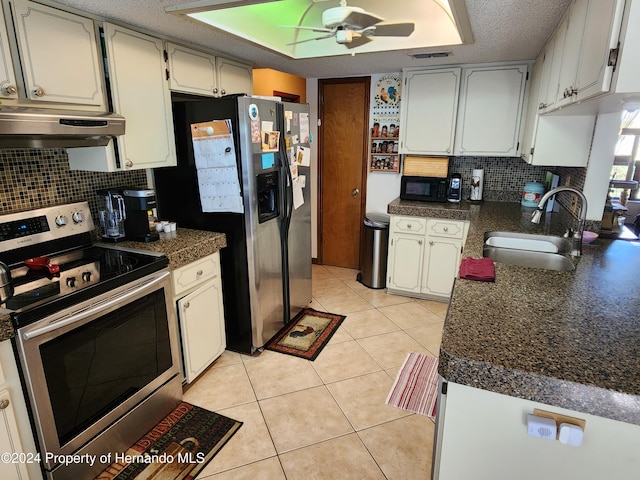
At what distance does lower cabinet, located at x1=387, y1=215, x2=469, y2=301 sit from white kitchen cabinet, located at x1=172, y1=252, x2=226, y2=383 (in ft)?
5.89

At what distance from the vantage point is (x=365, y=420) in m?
2.13

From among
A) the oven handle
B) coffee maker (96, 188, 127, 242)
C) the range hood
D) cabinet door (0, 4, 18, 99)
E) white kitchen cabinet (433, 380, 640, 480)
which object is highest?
cabinet door (0, 4, 18, 99)

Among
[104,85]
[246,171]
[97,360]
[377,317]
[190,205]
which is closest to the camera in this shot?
[97,360]

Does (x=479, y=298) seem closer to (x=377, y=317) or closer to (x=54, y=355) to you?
(x=54, y=355)

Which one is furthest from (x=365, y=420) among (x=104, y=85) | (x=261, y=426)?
(x=104, y=85)

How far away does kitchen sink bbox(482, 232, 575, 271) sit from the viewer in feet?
6.87

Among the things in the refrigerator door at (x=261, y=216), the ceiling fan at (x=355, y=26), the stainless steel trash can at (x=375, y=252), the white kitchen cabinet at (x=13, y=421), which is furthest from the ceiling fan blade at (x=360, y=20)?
the stainless steel trash can at (x=375, y=252)

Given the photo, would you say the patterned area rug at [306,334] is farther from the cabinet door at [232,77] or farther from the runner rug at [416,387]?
the cabinet door at [232,77]

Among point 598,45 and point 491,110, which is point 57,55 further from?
point 491,110

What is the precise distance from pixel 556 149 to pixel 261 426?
248 cm

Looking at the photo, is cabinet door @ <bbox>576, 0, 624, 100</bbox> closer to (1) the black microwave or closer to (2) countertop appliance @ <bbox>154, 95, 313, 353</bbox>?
(2) countertop appliance @ <bbox>154, 95, 313, 353</bbox>

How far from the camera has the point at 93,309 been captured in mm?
1629

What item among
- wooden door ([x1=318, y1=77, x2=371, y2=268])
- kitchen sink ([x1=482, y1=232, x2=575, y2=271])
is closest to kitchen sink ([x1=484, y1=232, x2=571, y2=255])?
kitchen sink ([x1=482, y1=232, x2=575, y2=271])

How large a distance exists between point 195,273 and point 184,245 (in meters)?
0.19
